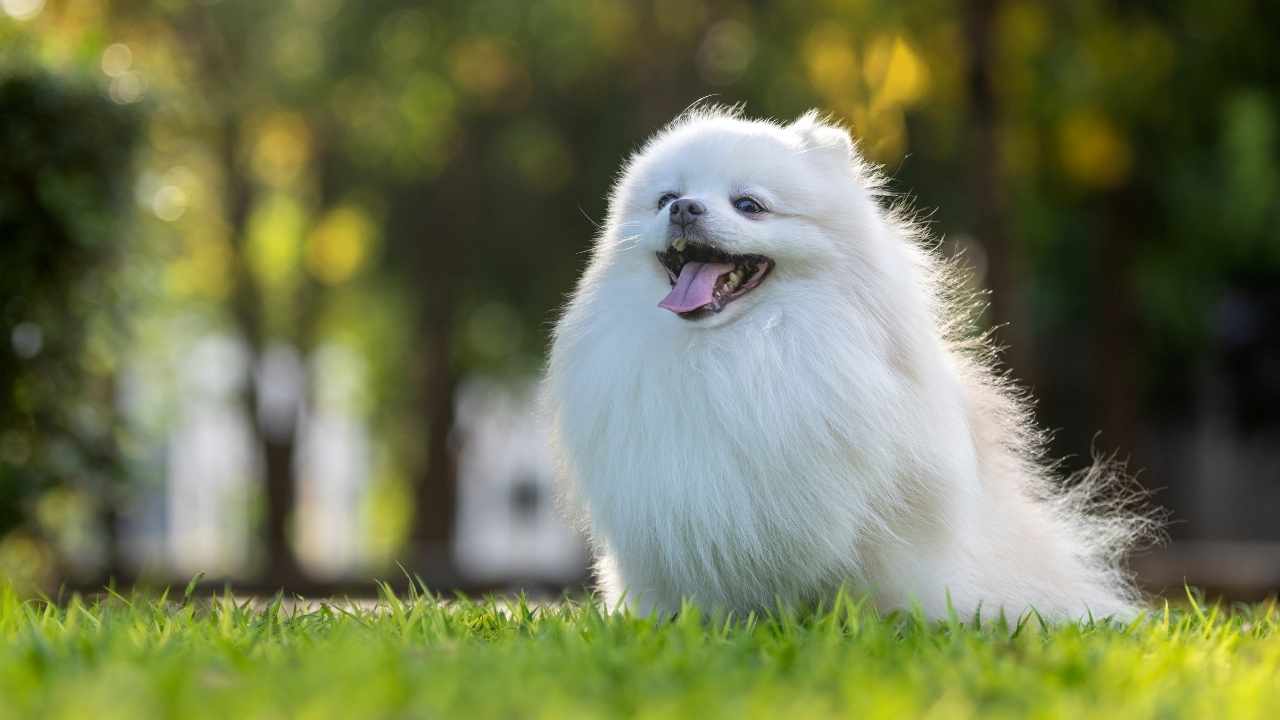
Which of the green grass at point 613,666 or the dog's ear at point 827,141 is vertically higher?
the dog's ear at point 827,141

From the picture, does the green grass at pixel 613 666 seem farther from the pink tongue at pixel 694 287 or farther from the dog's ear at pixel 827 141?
the dog's ear at pixel 827 141

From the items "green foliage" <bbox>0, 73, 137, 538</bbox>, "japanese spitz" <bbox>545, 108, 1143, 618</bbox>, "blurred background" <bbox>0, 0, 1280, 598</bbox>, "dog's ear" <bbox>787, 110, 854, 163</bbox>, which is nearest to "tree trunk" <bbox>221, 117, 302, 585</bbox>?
"blurred background" <bbox>0, 0, 1280, 598</bbox>

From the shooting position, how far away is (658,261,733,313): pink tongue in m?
4.46

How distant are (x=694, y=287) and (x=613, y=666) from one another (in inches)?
54.7

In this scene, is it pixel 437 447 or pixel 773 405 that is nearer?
pixel 773 405

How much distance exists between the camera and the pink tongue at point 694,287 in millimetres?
4465

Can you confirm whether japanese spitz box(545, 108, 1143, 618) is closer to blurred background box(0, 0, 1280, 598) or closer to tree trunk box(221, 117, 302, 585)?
blurred background box(0, 0, 1280, 598)

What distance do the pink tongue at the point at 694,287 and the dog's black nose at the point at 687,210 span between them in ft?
0.59

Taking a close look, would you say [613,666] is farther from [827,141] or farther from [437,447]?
[437,447]

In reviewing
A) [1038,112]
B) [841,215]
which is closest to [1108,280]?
[1038,112]

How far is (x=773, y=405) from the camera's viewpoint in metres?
4.37

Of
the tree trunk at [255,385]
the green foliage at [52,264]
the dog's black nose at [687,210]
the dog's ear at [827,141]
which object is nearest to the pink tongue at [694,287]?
the dog's black nose at [687,210]

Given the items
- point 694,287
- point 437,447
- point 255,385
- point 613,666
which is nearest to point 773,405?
point 694,287

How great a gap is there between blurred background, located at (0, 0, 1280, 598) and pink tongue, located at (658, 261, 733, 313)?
13.1 ft
